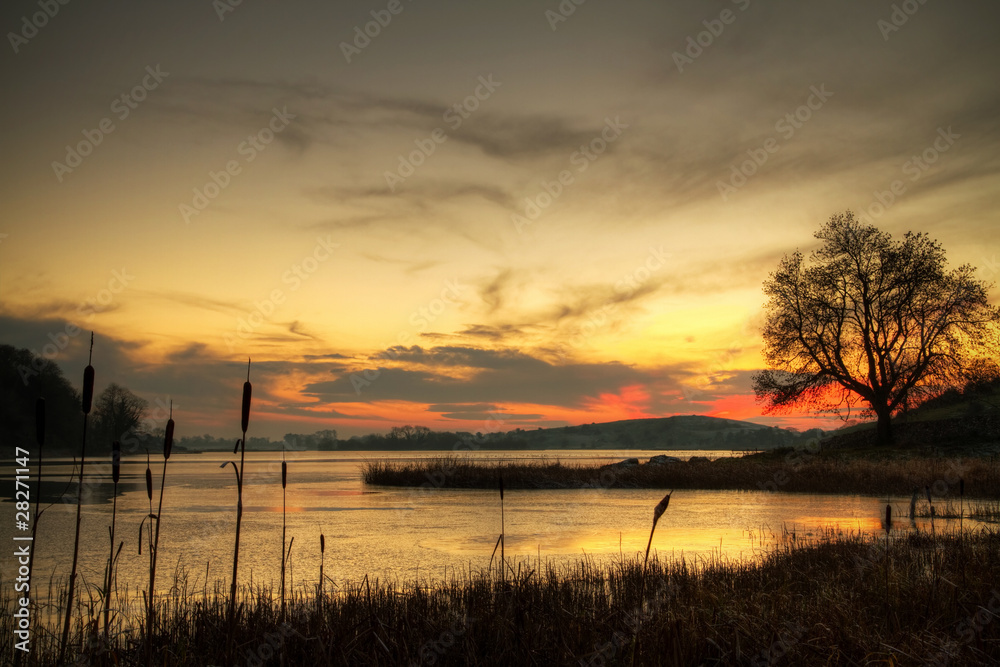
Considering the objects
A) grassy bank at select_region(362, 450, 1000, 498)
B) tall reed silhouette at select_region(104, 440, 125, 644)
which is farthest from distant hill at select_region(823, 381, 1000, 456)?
tall reed silhouette at select_region(104, 440, 125, 644)

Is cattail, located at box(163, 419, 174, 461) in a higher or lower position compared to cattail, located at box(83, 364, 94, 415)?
lower

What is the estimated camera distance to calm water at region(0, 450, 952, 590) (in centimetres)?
1257

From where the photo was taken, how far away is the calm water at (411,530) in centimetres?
1257

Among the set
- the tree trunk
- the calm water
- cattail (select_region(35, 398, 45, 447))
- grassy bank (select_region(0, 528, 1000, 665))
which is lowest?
the calm water

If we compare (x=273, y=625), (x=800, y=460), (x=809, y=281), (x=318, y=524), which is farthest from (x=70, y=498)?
(x=809, y=281)

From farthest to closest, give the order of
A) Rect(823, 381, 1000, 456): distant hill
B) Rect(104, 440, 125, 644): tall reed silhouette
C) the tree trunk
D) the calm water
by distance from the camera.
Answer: the tree trunk → Rect(823, 381, 1000, 456): distant hill → the calm water → Rect(104, 440, 125, 644): tall reed silhouette

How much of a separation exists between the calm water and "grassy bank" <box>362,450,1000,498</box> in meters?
1.90

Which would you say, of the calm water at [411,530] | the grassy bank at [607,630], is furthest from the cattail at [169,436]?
the calm water at [411,530]

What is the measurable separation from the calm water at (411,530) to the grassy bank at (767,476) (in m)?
1.90

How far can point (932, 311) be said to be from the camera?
33844 millimetres

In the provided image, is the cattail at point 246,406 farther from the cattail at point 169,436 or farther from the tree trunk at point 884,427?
the tree trunk at point 884,427

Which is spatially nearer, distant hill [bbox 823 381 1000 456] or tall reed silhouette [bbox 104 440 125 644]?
tall reed silhouette [bbox 104 440 125 644]

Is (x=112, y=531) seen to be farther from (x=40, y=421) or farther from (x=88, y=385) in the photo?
(x=88, y=385)

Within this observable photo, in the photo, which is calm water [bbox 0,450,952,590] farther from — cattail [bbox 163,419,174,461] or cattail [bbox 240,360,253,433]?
cattail [bbox 240,360,253,433]
